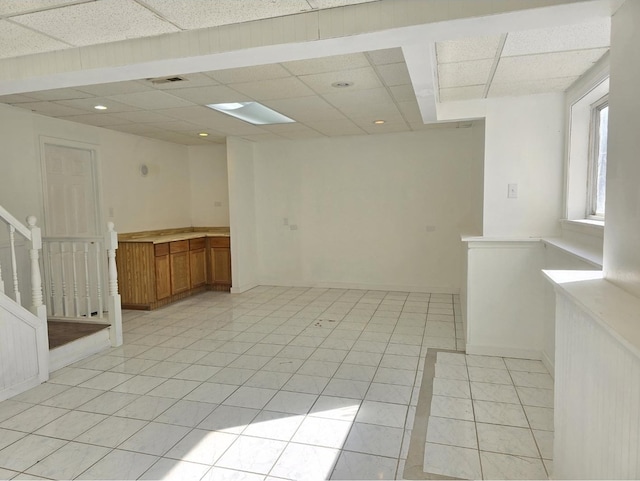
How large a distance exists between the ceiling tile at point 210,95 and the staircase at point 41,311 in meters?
1.50

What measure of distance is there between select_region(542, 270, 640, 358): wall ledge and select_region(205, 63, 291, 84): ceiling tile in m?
2.35

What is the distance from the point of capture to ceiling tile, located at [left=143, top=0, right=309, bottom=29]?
1880 millimetres

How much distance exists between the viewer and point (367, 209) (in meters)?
6.34

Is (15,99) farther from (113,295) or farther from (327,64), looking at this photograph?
(327,64)

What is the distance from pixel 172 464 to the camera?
2.12 m

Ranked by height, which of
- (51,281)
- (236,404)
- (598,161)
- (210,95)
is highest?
(210,95)

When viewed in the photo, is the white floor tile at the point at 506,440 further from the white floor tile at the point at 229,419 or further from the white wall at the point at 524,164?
the white wall at the point at 524,164

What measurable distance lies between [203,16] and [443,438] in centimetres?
266

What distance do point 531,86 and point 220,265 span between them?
4928mm

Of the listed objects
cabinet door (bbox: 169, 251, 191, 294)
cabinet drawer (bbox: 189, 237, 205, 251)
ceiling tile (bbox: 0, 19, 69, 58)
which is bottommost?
cabinet door (bbox: 169, 251, 191, 294)

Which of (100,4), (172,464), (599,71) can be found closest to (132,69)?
(100,4)

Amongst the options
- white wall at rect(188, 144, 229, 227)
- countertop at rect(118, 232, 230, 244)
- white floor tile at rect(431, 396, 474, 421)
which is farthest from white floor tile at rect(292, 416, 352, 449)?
white wall at rect(188, 144, 229, 227)

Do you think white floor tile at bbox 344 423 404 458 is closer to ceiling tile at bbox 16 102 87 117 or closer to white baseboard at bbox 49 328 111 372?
white baseboard at bbox 49 328 111 372

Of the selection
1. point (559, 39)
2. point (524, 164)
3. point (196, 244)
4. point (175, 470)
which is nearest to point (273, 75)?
point (559, 39)
